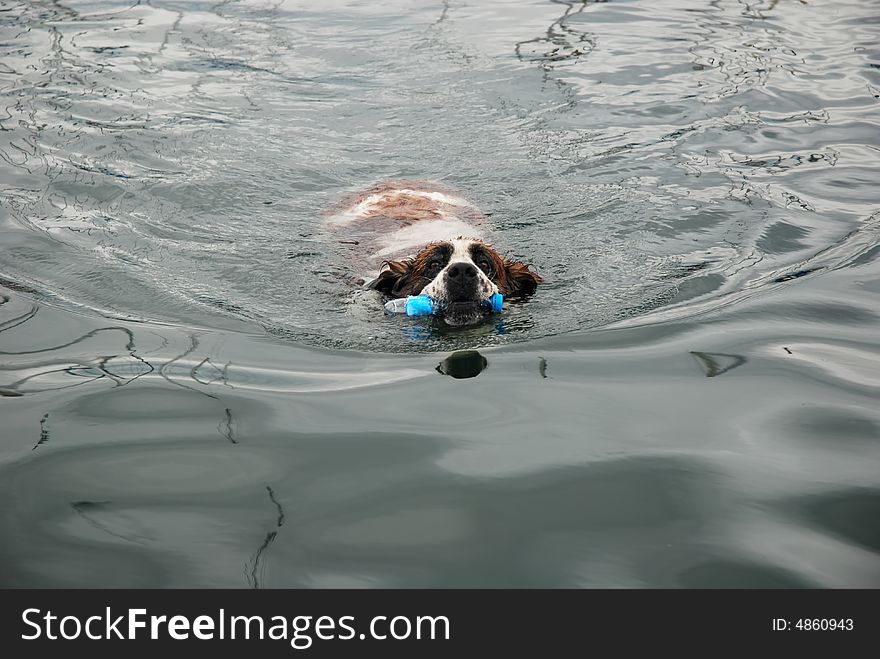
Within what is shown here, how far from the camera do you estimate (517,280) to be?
7.41 metres

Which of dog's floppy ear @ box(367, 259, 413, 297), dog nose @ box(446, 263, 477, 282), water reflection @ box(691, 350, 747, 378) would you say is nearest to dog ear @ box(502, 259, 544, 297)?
dog nose @ box(446, 263, 477, 282)

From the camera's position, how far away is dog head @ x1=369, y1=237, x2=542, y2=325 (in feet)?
22.6

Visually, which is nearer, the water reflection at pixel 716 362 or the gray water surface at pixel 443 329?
the gray water surface at pixel 443 329

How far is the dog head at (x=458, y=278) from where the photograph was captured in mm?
6883

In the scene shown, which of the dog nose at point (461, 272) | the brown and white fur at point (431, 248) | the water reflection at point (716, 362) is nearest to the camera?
the water reflection at point (716, 362)

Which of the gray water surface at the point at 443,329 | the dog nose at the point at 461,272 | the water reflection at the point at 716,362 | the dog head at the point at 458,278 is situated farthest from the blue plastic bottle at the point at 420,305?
the water reflection at the point at 716,362

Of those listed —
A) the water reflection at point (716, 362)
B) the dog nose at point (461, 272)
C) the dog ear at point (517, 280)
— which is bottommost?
the water reflection at point (716, 362)

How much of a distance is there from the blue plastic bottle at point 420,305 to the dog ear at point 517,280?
28 centimetres

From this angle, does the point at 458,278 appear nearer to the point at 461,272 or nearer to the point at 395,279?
the point at 461,272

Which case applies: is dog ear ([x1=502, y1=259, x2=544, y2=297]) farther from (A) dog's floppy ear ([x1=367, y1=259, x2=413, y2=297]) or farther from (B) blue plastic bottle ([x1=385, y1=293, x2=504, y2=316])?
(A) dog's floppy ear ([x1=367, y1=259, x2=413, y2=297])

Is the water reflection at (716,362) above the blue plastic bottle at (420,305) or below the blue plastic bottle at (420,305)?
below

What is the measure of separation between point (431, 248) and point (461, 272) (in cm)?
63

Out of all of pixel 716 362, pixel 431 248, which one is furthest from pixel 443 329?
pixel 716 362

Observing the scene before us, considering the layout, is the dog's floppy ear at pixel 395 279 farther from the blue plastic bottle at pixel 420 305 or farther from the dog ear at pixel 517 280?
the dog ear at pixel 517 280
